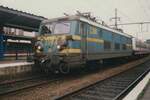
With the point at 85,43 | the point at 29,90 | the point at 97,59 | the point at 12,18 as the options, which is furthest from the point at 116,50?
the point at 29,90

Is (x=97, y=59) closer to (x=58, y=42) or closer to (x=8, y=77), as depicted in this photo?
(x=58, y=42)

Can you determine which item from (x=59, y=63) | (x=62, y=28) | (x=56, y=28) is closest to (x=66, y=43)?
(x=59, y=63)

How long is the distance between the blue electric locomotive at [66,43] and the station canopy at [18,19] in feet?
12.8

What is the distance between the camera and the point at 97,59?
1489cm

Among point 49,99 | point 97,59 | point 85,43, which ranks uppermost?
point 85,43

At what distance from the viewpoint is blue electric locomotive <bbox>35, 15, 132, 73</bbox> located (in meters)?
11.6

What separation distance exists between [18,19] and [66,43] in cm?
781

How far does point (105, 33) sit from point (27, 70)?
585 cm

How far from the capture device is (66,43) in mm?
11586

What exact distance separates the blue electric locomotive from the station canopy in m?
3.90

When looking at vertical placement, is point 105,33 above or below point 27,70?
above

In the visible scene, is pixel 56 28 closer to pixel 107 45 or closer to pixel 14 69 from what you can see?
pixel 14 69

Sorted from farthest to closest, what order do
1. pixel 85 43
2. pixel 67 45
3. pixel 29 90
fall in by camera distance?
1. pixel 85 43
2. pixel 67 45
3. pixel 29 90

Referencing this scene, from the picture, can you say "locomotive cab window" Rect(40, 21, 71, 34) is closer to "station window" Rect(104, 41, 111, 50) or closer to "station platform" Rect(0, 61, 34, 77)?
"station platform" Rect(0, 61, 34, 77)
